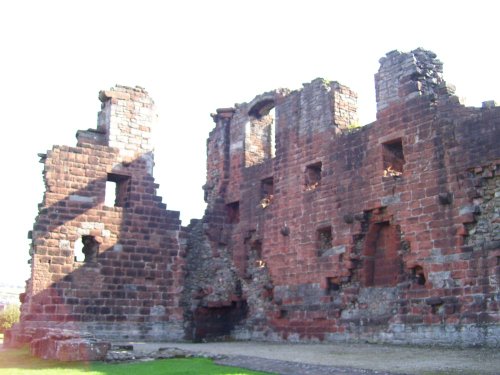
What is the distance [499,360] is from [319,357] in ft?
9.70

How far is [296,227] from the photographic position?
17.7m

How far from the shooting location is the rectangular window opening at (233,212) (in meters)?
20.8

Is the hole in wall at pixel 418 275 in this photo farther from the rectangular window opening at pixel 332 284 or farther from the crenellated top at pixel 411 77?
the crenellated top at pixel 411 77

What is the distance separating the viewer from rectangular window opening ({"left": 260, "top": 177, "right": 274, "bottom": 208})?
19.4 m

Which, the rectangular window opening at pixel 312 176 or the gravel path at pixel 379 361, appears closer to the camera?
the gravel path at pixel 379 361

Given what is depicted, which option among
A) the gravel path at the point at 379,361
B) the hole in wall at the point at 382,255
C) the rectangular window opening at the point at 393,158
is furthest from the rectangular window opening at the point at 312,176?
the gravel path at the point at 379,361

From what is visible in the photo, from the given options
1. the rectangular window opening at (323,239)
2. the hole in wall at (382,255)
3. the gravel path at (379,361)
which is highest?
the rectangular window opening at (323,239)

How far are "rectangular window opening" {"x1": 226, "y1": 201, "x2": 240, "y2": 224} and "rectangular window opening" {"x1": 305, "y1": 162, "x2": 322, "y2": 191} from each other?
11.8 feet

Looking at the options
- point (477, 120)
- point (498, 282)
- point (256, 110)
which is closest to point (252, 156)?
point (256, 110)

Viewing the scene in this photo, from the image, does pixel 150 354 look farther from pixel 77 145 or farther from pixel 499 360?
pixel 77 145

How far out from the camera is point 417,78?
14.9 metres

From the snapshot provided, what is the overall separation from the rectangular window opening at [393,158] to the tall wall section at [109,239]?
7.07m

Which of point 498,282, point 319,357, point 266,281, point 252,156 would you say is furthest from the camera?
point 252,156

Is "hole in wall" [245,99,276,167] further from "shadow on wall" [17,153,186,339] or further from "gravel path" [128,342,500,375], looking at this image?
"gravel path" [128,342,500,375]
